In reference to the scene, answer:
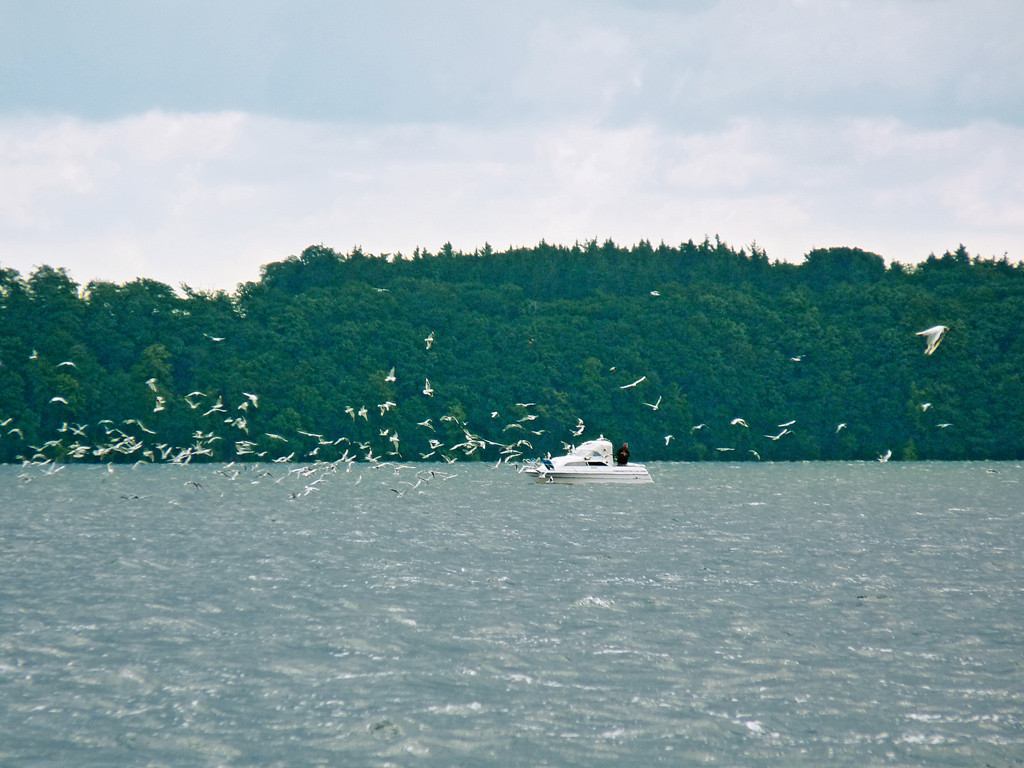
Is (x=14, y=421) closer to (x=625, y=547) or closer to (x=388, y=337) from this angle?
(x=388, y=337)

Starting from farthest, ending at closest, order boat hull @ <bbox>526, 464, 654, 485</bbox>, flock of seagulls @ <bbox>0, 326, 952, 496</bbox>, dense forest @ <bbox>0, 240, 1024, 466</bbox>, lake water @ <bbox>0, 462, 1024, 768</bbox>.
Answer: dense forest @ <bbox>0, 240, 1024, 466</bbox>
flock of seagulls @ <bbox>0, 326, 952, 496</bbox>
boat hull @ <bbox>526, 464, 654, 485</bbox>
lake water @ <bbox>0, 462, 1024, 768</bbox>

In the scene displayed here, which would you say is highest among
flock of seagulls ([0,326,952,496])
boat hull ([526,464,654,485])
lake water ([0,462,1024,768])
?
flock of seagulls ([0,326,952,496])

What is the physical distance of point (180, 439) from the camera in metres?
127

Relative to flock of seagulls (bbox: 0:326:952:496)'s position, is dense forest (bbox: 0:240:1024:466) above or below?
above

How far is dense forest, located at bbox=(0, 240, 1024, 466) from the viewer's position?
12769cm

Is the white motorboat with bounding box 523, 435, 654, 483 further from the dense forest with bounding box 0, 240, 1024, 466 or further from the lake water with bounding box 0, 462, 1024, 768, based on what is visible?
the dense forest with bounding box 0, 240, 1024, 466

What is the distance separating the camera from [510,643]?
25.7 meters

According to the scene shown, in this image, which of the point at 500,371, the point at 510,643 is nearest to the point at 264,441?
the point at 500,371

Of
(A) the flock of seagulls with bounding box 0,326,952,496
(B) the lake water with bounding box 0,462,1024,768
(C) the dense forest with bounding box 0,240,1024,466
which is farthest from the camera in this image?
(C) the dense forest with bounding box 0,240,1024,466

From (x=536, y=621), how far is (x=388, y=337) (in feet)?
376

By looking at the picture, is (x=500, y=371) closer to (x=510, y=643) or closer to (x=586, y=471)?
(x=586, y=471)

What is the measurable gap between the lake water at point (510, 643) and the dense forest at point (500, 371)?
252ft

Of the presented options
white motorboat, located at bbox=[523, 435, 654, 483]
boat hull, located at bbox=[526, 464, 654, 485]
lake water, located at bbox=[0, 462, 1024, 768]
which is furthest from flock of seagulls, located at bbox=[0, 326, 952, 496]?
lake water, located at bbox=[0, 462, 1024, 768]

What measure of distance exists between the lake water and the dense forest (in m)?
76.7
